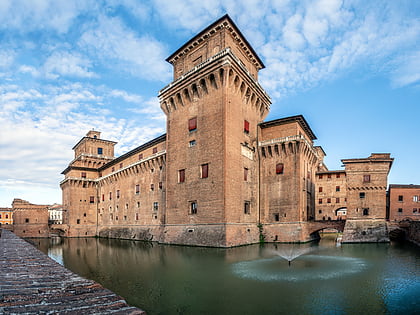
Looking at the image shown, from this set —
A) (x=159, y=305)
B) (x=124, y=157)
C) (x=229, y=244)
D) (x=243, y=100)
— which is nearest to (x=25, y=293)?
(x=159, y=305)

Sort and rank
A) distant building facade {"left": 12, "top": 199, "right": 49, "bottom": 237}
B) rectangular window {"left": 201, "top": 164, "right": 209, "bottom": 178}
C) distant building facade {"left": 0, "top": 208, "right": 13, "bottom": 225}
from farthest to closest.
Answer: distant building facade {"left": 0, "top": 208, "right": 13, "bottom": 225} → distant building facade {"left": 12, "top": 199, "right": 49, "bottom": 237} → rectangular window {"left": 201, "top": 164, "right": 209, "bottom": 178}

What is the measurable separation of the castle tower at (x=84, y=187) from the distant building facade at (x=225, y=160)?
65.2 ft

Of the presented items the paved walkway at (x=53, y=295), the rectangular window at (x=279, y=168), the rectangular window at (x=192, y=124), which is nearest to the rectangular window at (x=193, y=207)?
the rectangular window at (x=192, y=124)

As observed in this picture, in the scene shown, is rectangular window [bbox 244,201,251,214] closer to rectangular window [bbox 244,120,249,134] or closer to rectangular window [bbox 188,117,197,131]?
rectangular window [bbox 244,120,249,134]

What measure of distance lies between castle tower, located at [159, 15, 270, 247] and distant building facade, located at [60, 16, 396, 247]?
11 centimetres

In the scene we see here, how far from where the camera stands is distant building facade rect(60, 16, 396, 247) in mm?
28656

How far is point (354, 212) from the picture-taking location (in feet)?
108

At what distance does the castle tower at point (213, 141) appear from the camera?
28234 mm

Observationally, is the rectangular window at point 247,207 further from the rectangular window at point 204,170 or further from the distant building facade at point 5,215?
the distant building facade at point 5,215

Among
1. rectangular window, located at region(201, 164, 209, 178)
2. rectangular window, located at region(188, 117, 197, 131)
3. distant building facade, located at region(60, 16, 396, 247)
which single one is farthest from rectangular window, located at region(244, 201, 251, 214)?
rectangular window, located at region(188, 117, 197, 131)

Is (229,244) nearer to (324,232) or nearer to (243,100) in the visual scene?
(243,100)

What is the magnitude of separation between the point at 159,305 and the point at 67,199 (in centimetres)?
5349

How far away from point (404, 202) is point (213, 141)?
1757 inches

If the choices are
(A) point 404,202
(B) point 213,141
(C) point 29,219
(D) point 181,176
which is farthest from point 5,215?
(A) point 404,202
